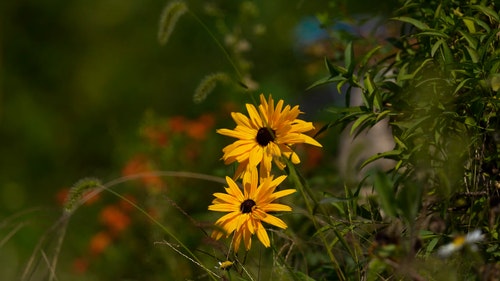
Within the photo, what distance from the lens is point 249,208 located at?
6.38ft

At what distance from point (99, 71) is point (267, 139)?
3.94 metres

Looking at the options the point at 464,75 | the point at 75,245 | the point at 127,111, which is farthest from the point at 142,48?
the point at 464,75

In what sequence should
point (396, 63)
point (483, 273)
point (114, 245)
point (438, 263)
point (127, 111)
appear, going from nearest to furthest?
point (483, 273) < point (438, 263) < point (396, 63) < point (114, 245) < point (127, 111)

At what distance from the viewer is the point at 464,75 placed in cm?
206

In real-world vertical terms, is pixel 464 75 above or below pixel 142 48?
below

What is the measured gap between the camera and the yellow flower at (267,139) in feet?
6.42

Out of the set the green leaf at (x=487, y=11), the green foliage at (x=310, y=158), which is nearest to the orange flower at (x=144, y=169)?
the green foliage at (x=310, y=158)

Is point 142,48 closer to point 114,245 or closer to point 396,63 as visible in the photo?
point 114,245

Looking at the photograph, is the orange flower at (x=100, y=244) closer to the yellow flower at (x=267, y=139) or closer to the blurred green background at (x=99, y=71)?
the blurred green background at (x=99, y=71)

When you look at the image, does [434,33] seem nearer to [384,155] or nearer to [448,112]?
[448,112]

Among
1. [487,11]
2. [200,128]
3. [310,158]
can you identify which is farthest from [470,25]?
[200,128]

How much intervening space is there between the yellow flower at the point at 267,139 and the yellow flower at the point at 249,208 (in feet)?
0.13

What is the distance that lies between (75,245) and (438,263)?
3193 millimetres

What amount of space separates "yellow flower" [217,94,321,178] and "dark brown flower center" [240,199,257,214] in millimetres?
68
